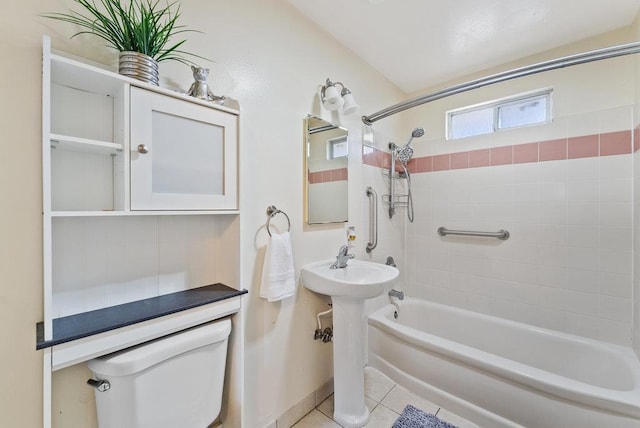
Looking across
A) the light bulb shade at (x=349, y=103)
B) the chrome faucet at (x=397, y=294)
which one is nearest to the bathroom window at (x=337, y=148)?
the light bulb shade at (x=349, y=103)

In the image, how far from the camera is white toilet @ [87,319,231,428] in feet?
2.84

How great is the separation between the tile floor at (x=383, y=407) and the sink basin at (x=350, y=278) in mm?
834

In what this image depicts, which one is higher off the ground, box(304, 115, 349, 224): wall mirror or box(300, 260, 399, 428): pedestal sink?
box(304, 115, 349, 224): wall mirror

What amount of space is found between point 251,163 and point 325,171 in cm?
58

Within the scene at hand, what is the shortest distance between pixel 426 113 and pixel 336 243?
1705 mm

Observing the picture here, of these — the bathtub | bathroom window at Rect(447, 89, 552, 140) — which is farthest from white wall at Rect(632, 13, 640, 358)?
bathroom window at Rect(447, 89, 552, 140)

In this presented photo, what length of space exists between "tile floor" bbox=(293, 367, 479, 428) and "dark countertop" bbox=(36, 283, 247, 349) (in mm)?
1089

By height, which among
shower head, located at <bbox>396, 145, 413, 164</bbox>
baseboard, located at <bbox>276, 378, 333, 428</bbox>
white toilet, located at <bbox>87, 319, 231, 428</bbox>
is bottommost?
baseboard, located at <bbox>276, 378, 333, 428</bbox>

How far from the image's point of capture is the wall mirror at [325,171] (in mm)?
1680

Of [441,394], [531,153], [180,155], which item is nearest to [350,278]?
[441,394]

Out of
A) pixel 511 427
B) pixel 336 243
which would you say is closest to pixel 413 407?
pixel 511 427

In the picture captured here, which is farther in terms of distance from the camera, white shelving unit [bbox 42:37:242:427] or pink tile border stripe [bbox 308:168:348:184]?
pink tile border stripe [bbox 308:168:348:184]

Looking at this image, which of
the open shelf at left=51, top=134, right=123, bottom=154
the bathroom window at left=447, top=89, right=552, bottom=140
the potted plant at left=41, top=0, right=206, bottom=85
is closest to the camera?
the open shelf at left=51, top=134, right=123, bottom=154

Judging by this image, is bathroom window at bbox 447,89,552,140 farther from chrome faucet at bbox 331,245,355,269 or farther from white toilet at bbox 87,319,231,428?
white toilet at bbox 87,319,231,428
